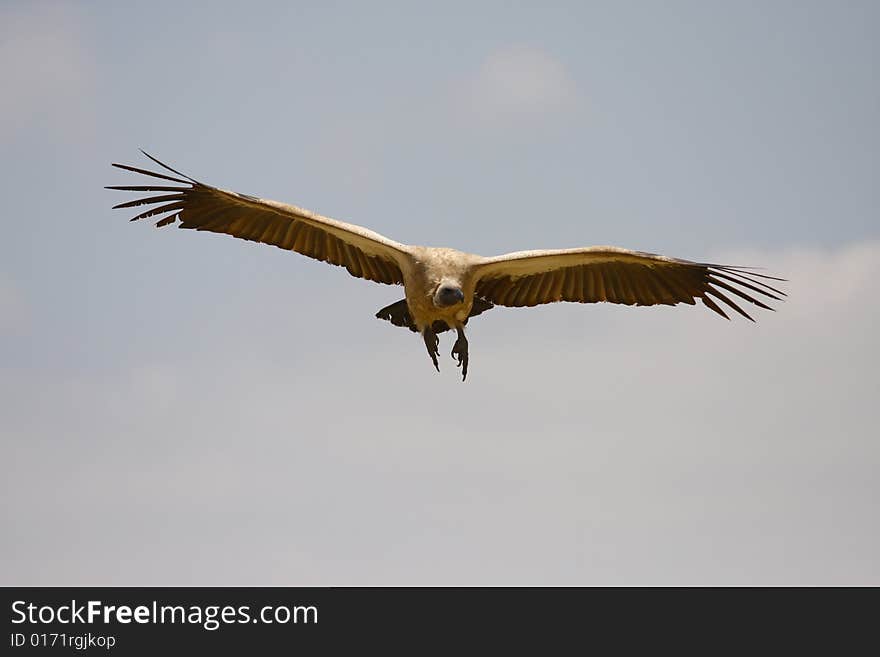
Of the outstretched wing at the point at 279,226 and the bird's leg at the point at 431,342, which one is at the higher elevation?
the outstretched wing at the point at 279,226

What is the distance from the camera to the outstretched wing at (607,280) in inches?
539

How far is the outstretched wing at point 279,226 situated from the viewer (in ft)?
44.6

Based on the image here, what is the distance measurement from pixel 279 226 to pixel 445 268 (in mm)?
2137

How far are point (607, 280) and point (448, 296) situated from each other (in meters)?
2.44

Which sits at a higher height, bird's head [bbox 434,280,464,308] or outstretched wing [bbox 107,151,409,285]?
outstretched wing [bbox 107,151,409,285]

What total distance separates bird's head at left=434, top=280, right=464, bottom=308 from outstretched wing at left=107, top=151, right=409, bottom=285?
32.2 inches

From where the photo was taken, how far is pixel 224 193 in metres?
13.6

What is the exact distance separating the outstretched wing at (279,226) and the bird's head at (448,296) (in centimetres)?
82

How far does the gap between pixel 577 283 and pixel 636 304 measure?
0.69 m

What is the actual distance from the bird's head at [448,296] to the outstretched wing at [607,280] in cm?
90

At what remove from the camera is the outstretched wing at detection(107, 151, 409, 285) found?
13586mm

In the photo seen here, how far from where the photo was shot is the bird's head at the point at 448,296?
41.5 ft

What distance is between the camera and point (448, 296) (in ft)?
41.5

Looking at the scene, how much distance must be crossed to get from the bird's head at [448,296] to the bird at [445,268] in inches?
5.8
